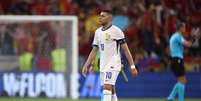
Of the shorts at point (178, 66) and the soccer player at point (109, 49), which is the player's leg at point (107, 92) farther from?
A: the shorts at point (178, 66)

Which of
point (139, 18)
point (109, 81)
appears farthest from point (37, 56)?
point (109, 81)

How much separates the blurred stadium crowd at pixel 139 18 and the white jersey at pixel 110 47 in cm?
793

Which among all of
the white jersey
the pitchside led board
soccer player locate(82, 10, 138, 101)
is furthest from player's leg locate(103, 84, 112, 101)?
the pitchside led board

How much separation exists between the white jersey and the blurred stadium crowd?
7930 mm

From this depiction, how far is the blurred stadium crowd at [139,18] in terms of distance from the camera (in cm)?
2273

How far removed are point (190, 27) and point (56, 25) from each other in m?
4.43

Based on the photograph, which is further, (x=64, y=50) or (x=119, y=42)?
(x=64, y=50)

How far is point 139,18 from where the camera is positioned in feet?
77.8

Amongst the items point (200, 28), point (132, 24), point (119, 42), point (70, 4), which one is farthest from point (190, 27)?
point (119, 42)

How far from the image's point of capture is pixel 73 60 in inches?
859

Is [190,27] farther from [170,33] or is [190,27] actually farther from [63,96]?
[63,96]

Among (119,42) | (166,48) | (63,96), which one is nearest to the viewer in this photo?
(119,42)

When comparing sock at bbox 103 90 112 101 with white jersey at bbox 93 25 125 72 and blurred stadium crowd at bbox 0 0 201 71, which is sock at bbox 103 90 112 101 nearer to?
white jersey at bbox 93 25 125 72

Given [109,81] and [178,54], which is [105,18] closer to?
[109,81]
